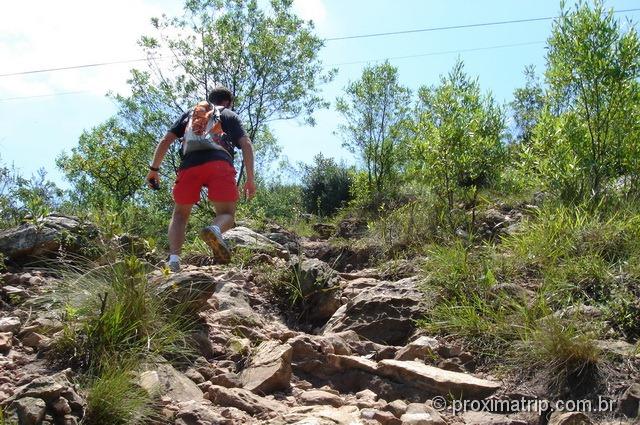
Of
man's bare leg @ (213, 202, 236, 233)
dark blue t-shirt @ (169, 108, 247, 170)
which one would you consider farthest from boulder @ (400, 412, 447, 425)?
dark blue t-shirt @ (169, 108, 247, 170)

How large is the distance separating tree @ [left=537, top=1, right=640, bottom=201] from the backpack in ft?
12.5

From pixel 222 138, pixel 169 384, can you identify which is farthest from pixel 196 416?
pixel 222 138

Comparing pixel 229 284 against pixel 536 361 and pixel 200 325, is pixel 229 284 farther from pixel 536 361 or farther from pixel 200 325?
pixel 536 361

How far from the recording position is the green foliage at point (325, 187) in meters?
17.4

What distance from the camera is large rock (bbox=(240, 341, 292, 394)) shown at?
378 centimetres

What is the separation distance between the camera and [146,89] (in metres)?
16.6

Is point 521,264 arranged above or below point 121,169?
below

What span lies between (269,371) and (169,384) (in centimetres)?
65

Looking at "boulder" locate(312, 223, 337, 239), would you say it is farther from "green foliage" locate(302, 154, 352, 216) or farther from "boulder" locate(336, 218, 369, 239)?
"green foliage" locate(302, 154, 352, 216)

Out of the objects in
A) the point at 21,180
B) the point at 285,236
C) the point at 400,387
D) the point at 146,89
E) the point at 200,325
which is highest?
the point at 146,89

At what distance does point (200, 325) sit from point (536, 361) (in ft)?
7.27

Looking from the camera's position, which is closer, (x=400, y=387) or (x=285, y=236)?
(x=400, y=387)

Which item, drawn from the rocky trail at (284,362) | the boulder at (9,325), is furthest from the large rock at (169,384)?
the boulder at (9,325)

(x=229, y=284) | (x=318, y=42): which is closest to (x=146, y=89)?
(x=318, y=42)
